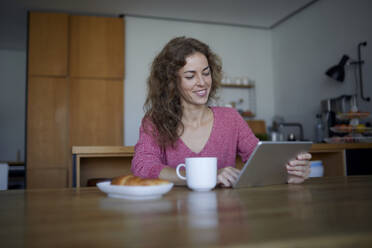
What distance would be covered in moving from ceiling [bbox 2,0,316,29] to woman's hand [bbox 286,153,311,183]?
3568 millimetres

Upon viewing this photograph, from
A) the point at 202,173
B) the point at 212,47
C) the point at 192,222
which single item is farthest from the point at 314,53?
the point at 192,222

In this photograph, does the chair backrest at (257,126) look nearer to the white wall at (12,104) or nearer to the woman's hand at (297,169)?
the woman's hand at (297,169)

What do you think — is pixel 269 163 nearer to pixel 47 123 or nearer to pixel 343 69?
pixel 343 69

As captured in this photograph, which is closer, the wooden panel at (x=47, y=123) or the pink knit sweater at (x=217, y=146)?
the pink knit sweater at (x=217, y=146)

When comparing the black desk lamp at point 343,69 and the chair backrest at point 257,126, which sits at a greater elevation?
the black desk lamp at point 343,69

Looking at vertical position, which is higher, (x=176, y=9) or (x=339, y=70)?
(x=176, y=9)

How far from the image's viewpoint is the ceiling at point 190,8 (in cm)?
420

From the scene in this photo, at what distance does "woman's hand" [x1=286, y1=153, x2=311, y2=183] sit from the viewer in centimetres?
106

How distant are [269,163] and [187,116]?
68 centimetres

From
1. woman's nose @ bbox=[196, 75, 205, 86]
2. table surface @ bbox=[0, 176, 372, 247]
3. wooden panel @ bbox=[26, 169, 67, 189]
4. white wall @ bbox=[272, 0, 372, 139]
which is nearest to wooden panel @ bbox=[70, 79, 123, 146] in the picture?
wooden panel @ bbox=[26, 169, 67, 189]

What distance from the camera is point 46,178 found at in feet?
12.7

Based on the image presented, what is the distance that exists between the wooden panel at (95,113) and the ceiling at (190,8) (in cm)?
100

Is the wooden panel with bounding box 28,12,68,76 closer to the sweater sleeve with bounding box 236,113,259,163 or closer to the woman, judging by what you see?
the woman

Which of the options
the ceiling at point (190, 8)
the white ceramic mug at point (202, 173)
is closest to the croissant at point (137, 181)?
the white ceramic mug at point (202, 173)
